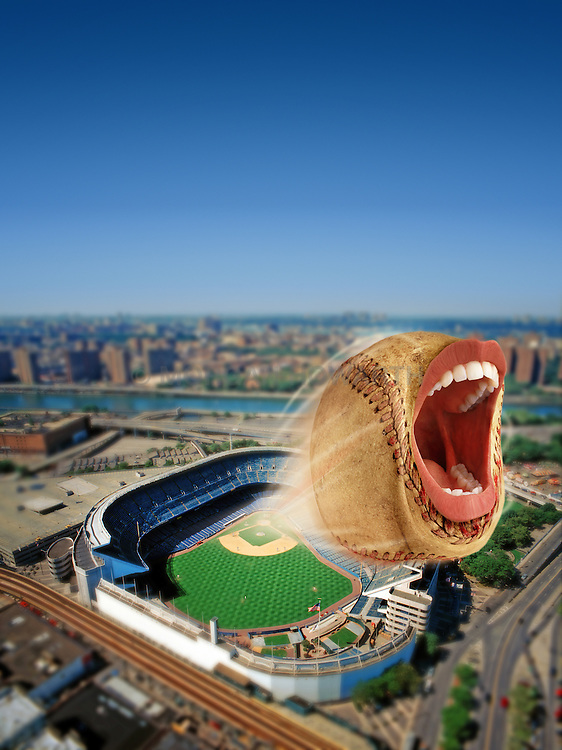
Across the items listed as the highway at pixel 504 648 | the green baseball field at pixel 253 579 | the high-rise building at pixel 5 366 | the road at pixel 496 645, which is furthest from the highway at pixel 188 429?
the highway at pixel 504 648

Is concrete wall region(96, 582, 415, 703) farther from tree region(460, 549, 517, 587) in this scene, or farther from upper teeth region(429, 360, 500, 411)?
upper teeth region(429, 360, 500, 411)

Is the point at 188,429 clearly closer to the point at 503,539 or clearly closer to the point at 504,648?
the point at 503,539

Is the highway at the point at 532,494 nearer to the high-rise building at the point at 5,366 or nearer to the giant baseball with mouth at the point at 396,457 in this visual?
the giant baseball with mouth at the point at 396,457

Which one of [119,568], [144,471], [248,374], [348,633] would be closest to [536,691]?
[348,633]

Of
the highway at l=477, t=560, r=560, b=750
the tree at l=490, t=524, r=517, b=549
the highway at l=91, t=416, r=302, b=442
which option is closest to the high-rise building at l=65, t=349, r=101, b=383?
the highway at l=91, t=416, r=302, b=442

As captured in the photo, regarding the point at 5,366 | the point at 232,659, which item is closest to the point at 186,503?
the point at 232,659

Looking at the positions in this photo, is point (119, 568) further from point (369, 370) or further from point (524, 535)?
point (524, 535)
